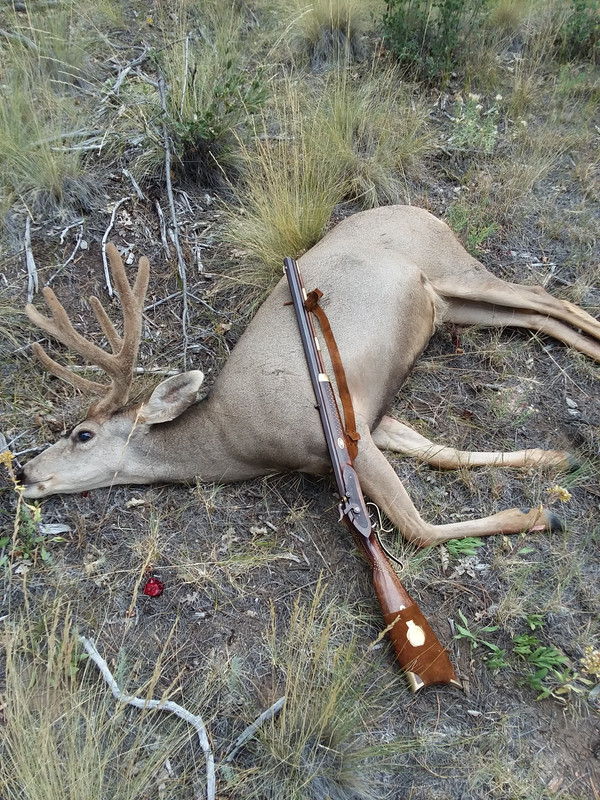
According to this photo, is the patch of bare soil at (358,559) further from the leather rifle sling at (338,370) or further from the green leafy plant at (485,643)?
the leather rifle sling at (338,370)

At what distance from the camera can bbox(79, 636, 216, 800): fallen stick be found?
239cm

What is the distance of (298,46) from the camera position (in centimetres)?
608

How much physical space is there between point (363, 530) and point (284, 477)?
0.77 metres

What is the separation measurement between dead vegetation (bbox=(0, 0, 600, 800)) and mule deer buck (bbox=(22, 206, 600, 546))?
5.3 inches

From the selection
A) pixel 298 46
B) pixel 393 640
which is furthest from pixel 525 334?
pixel 298 46

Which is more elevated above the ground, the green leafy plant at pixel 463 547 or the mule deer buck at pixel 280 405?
the mule deer buck at pixel 280 405

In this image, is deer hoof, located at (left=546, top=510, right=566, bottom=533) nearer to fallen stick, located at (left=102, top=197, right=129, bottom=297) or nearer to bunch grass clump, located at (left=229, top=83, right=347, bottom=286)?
bunch grass clump, located at (left=229, top=83, right=347, bottom=286)

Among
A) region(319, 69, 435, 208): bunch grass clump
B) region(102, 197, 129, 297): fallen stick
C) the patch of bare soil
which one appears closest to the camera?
the patch of bare soil

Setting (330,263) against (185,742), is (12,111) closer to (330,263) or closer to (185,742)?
(330,263)

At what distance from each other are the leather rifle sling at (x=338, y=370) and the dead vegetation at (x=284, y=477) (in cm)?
39

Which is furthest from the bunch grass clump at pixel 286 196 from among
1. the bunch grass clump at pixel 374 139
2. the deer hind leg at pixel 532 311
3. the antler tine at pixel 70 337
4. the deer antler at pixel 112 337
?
the antler tine at pixel 70 337

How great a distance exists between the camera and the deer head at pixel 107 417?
3.41 meters

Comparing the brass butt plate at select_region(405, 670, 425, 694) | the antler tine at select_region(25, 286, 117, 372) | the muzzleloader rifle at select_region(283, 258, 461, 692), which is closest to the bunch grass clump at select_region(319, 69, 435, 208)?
the muzzleloader rifle at select_region(283, 258, 461, 692)

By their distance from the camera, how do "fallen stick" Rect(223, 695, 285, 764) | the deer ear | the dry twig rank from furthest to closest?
the dry twig → the deer ear → "fallen stick" Rect(223, 695, 285, 764)
